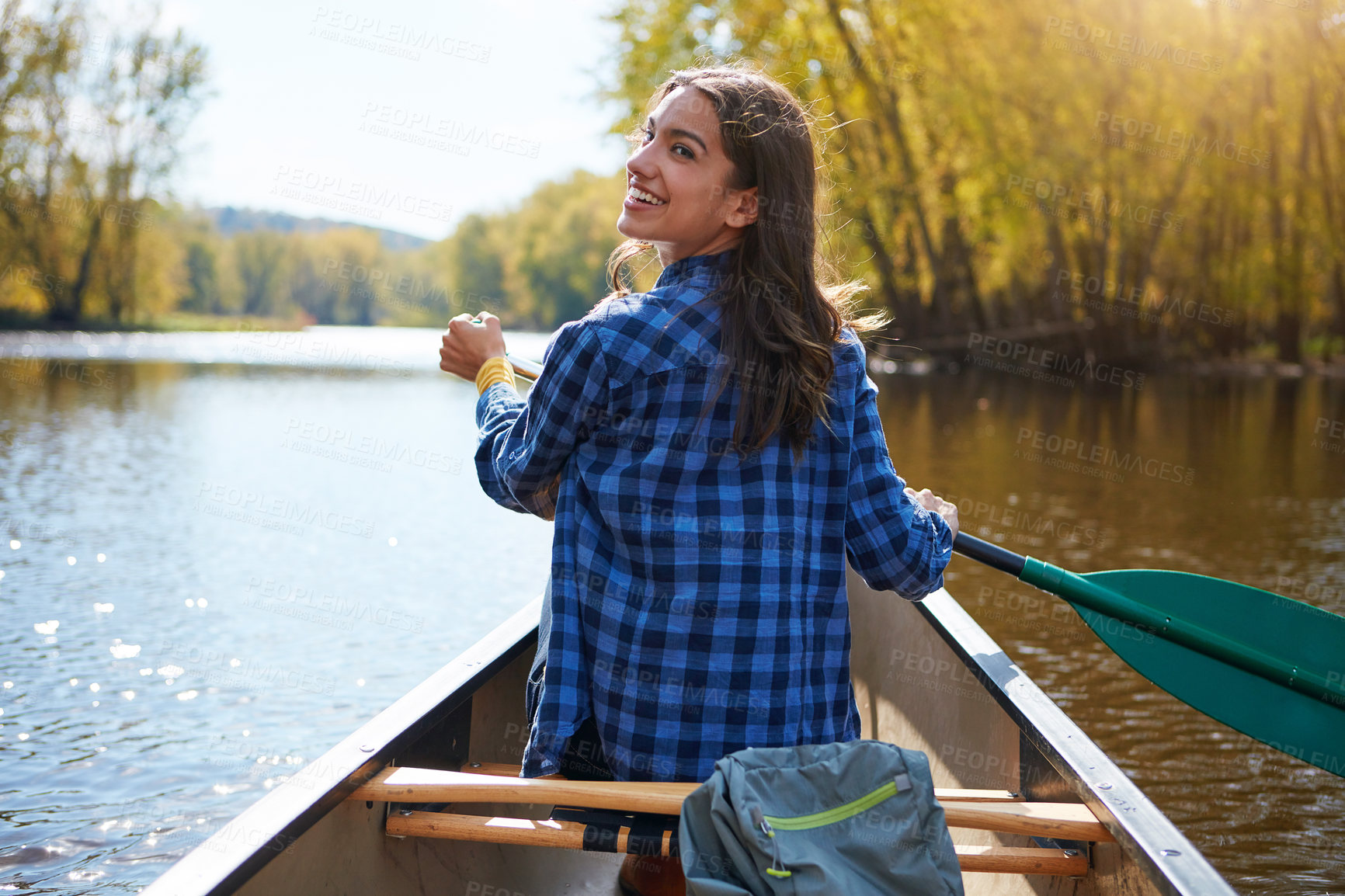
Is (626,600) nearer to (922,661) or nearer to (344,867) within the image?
(344,867)

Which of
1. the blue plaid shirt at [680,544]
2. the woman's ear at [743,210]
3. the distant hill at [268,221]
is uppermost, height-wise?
the distant hill at [268,221]

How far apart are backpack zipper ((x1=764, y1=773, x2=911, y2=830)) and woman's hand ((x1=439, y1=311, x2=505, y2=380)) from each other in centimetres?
118

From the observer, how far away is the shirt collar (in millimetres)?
1961

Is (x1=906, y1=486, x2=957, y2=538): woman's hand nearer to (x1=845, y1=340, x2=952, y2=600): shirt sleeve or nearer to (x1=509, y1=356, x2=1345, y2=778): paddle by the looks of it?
(x1=845, y1=340, x2=952, y2=600): shirt sleeve

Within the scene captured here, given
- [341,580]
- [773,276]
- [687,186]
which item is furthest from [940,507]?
[341,580]

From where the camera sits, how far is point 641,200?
1979 mm

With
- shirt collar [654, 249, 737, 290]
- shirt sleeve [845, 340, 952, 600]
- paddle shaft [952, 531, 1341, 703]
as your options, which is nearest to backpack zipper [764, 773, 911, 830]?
shirt sleeve [845, 340, 952, 600]

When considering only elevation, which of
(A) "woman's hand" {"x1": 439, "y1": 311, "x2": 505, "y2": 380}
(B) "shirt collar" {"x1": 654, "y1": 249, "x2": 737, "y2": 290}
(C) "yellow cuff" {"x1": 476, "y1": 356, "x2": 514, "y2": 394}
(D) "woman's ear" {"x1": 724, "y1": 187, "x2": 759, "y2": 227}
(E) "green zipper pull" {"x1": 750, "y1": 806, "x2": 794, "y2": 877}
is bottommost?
(E) "green zipper pull" {"x1": 750, "y1": 806, "x2": 794, "y2": 877}

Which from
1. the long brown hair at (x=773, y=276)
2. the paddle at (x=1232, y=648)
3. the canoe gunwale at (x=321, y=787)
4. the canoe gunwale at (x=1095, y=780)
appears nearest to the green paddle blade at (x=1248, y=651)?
the paddle at (x=1232, y=648)

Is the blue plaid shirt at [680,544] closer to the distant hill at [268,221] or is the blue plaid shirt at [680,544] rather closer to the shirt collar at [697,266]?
the shirt collar at [697,266]

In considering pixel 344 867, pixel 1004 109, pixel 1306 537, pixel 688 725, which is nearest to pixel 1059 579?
pixel 688 725

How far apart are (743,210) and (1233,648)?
6.50 ft

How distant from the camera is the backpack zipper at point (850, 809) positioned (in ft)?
5.20

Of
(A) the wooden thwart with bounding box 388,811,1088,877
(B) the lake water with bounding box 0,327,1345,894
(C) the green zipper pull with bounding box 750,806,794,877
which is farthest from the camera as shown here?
(B) the lake water with bounding box 0,327,1345,894
